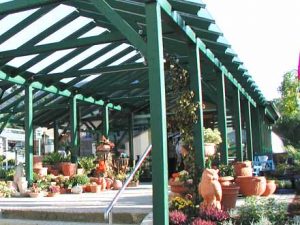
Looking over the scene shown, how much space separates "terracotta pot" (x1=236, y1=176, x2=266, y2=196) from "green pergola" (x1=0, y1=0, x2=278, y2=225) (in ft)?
4.04

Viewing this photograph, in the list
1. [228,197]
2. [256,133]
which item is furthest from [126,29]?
→ [256,133]

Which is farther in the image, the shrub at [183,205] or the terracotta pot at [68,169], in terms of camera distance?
the terracotta pot at [68,169]

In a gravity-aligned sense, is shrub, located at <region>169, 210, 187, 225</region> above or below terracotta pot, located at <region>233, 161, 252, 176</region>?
below

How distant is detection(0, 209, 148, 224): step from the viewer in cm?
590

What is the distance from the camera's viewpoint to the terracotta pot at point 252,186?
23.9 feet

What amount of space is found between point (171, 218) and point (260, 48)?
1637 centimetres

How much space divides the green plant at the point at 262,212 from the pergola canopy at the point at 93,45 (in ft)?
7.54

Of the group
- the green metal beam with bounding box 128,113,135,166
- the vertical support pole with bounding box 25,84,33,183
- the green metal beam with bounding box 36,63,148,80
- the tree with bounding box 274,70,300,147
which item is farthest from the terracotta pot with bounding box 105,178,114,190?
the tree with bounding box 274,70,300,147

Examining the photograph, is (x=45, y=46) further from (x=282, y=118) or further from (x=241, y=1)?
(x=282, y=118)

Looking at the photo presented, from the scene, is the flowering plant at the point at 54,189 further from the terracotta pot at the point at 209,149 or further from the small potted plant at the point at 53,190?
the terracotta pot at the point at 209,149

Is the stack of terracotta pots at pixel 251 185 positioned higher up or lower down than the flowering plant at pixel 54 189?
higher up

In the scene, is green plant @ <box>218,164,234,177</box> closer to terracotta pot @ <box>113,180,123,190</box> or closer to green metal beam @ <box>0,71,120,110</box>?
terracotta pot @ <box>113,180,123,190</box>

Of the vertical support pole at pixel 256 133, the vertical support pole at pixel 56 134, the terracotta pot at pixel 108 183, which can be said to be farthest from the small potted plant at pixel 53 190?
the vertical support pole at pixel 256 133

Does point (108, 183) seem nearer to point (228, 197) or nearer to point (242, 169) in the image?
point (242, 169)
